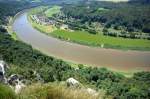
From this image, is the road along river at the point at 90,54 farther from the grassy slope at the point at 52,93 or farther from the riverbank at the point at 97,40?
the grassy slope at the point at 52,93

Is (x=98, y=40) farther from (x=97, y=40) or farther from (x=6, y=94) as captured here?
(x=6, y=94)

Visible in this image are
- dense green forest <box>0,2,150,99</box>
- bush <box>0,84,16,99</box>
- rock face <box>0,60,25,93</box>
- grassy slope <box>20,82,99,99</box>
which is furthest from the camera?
dense green forest <box>0,2,150,99</box>

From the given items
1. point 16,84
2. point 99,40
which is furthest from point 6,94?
point 99,40

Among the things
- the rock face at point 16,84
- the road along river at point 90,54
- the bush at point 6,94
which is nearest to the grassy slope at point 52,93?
the bush at point 6,94

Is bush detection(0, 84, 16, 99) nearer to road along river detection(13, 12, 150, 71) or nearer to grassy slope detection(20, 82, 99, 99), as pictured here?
grassy slope detection(20, 82, 99, 99)

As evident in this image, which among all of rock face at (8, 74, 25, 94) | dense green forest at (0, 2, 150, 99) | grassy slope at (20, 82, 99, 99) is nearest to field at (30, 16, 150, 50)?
dense green forest at (0, 2, 150, 99)
